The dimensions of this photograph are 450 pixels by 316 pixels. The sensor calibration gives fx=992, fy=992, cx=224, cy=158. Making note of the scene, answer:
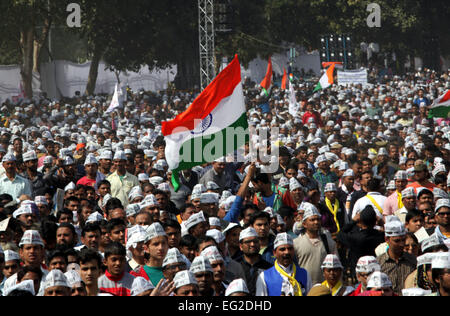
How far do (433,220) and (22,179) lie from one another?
18.4 feet

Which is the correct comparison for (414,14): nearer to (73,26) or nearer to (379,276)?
(73,26)

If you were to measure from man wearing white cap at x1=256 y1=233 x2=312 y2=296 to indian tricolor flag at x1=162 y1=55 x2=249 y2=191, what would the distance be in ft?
10.9

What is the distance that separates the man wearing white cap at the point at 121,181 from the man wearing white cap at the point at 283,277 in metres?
5.00

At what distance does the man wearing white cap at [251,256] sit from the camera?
889 cm

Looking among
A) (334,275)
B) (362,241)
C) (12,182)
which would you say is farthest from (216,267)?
(12,182)

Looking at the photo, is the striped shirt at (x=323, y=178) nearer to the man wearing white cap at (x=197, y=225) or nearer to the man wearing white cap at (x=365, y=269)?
the man wearing white cap at (x=197, y=225)

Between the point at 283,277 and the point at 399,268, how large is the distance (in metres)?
1.18

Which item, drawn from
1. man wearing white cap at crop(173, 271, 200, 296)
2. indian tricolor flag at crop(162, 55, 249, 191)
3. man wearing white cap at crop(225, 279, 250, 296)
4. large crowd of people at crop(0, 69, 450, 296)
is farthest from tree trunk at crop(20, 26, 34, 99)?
man wearing white cap at crop(225, 279, 250, 296)

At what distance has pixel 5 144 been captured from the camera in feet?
63.5

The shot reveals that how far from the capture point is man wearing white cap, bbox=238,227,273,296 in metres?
8.89

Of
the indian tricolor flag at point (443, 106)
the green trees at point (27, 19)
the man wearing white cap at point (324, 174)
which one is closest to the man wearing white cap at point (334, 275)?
the man wearing white cap at point (324, 174)

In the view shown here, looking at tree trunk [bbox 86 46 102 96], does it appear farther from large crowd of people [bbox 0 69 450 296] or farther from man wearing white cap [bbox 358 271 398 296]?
man wearing white cap [bbox 358 271 398 296]

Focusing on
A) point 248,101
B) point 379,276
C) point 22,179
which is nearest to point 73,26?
point 248,101

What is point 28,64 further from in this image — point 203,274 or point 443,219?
point 203,274
